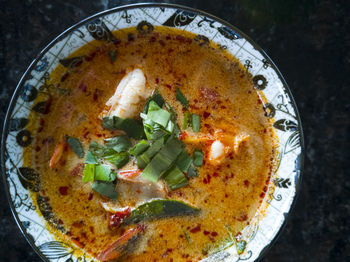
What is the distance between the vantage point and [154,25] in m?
1.60

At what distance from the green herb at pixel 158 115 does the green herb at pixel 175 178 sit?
0.74 feet

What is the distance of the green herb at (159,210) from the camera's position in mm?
1647

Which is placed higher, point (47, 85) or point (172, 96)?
point (47, 85)

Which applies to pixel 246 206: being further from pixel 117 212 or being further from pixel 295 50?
pixel 295 50

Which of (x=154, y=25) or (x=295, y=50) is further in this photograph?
(x=295, y=50)

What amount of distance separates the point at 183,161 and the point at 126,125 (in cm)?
32

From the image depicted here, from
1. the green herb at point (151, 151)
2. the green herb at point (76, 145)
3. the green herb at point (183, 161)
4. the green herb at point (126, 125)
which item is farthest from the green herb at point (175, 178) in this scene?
the green herb at point (76, 145)

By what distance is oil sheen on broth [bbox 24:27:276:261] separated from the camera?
1678 millimetres

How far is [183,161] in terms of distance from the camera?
1.63 metres

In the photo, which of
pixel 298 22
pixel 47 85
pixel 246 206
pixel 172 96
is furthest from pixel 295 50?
pixel 47 85

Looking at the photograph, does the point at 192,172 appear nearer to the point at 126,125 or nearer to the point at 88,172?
the point at 126,125

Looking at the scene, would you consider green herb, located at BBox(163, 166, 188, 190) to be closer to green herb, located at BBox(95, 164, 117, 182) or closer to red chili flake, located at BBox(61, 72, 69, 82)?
green herb, located at BBox(95, 164, 117, 182)

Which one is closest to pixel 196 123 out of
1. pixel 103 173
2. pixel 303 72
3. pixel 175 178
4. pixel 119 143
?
pixel 175 178

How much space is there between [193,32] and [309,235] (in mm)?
1207
